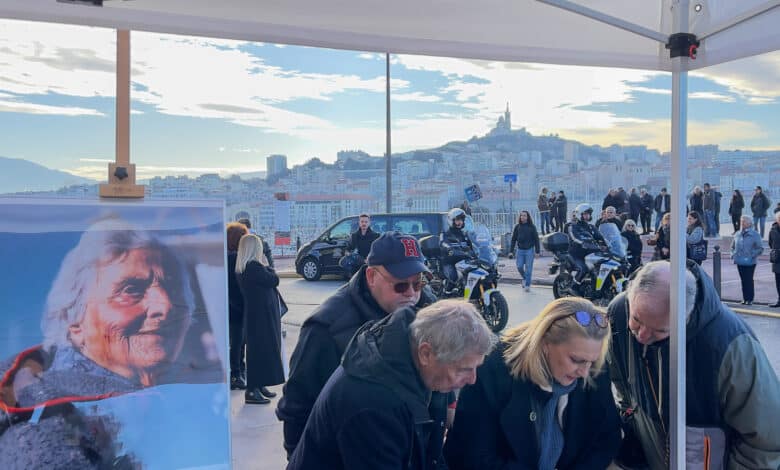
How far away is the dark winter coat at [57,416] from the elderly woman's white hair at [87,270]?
78mm

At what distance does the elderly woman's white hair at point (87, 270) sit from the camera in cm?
204

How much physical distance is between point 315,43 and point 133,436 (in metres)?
1.30

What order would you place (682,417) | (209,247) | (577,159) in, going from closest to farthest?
(682,417) < (209,247) < (577,159)

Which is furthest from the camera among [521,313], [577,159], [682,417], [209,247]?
[577,159]

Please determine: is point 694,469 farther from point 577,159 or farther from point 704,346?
point 577,159

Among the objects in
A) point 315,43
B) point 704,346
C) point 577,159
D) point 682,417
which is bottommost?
point 682,417

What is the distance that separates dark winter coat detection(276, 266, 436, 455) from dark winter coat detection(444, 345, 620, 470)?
1.43 feet

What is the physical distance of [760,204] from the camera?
14961 millimetres

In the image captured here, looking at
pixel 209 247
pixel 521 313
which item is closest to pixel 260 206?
pixel 521 313

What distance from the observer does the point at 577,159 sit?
69.3 ft

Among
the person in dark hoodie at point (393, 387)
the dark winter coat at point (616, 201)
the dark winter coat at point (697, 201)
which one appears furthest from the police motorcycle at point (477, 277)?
the dark winter coat at point (697, 201)

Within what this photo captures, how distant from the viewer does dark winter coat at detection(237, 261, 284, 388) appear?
16.6 feet

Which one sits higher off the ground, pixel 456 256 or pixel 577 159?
pixel 577 159

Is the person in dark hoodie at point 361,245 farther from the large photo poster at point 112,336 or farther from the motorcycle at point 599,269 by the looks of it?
the large photo poster at point 112,336
